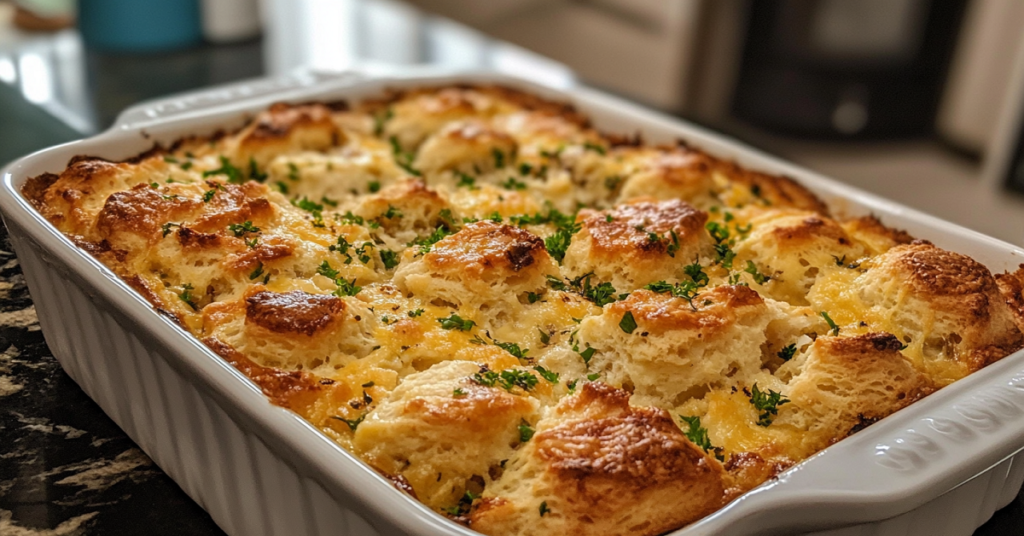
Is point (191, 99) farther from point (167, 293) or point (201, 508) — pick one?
point (201, 508)

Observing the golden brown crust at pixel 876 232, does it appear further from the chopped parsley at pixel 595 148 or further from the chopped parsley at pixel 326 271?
the chopped parsley at pixel 326 271

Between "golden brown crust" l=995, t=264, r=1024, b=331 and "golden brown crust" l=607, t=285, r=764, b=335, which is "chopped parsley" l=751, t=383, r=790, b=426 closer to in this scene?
"golden brown crust" l=607, t=285, r=764, b=335

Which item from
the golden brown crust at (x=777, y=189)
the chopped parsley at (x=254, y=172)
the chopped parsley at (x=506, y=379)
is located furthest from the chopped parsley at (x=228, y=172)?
the golden brown crust at (x=777, y=189)

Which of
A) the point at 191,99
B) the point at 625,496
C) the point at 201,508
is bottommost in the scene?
the point at 201,508

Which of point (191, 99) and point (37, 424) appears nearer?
point (37, 424)

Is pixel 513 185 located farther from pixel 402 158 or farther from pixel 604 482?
pixel 604 482

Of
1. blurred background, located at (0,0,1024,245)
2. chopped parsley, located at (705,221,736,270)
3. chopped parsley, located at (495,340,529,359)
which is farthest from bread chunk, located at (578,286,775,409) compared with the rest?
blurred background, located at (0,0,1024,245)

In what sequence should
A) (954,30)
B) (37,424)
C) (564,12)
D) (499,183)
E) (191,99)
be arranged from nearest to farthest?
→ 1. (37,424)
2. (499,183)
3. (191,99)
4. (954,30)
5. (564,12)

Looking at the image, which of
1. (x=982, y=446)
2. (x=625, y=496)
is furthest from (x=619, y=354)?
(x=982, y=446)
